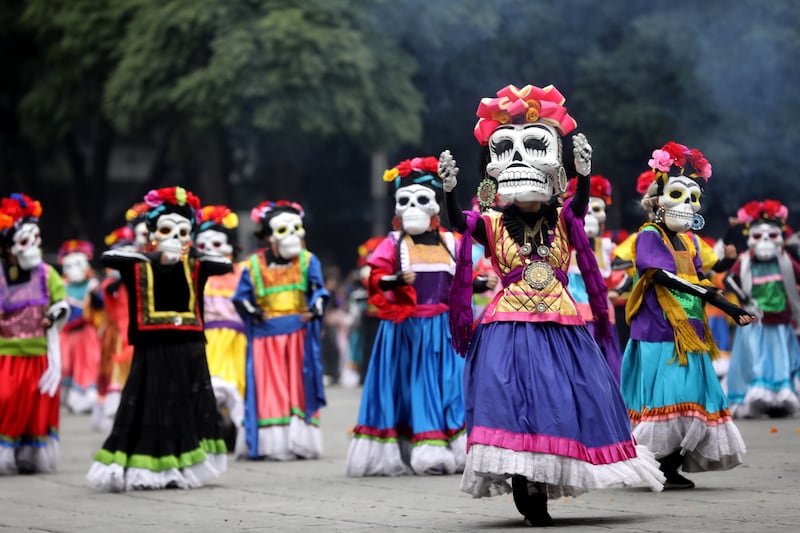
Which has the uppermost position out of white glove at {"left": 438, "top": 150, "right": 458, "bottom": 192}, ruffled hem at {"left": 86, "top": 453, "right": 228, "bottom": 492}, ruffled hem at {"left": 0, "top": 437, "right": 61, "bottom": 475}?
white glove at {"left": 438, "top": 150, "right": 458, "bottom": 192}

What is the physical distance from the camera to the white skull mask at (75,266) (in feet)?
71.3

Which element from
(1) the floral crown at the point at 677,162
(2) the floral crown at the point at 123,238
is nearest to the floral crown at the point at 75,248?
(2) the floral crown at the point at 123,238

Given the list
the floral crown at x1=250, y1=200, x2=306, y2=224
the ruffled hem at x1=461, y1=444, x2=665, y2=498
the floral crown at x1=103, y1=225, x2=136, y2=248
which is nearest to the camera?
the ruffled hem at x1=461, y1=444, x2=665, y2=498

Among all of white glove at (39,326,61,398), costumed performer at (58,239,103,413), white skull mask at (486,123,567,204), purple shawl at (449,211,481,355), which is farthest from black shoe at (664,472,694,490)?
costumed performer at (58,239,103,413)

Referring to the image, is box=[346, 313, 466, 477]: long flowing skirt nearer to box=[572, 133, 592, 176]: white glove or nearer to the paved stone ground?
the paved stone ground

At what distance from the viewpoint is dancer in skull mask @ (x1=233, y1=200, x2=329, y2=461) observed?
1414 centimetres

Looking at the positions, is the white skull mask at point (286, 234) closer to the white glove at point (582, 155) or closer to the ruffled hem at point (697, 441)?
the ruffled hem at point (697, 441)

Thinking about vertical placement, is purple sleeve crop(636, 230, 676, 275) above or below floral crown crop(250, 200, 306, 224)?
below

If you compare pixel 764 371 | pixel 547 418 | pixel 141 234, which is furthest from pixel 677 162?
pixel 141 234

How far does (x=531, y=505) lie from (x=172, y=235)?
167 inches

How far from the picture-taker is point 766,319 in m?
16.7

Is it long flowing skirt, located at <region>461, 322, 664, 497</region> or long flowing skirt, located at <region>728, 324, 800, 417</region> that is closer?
long flowing skirt, located at <region>461, 322, 664, 497</region>

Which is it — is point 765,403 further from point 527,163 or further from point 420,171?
point 527,163

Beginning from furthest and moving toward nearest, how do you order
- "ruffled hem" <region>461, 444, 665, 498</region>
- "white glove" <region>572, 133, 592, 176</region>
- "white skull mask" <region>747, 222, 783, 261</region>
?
"white skull mask" <region>747, 222, 783, 261</region>
"white glove" <region>572, 133, 592, 176</region>
"ruffled hem" <region>461, 444, 665, 498</region>
